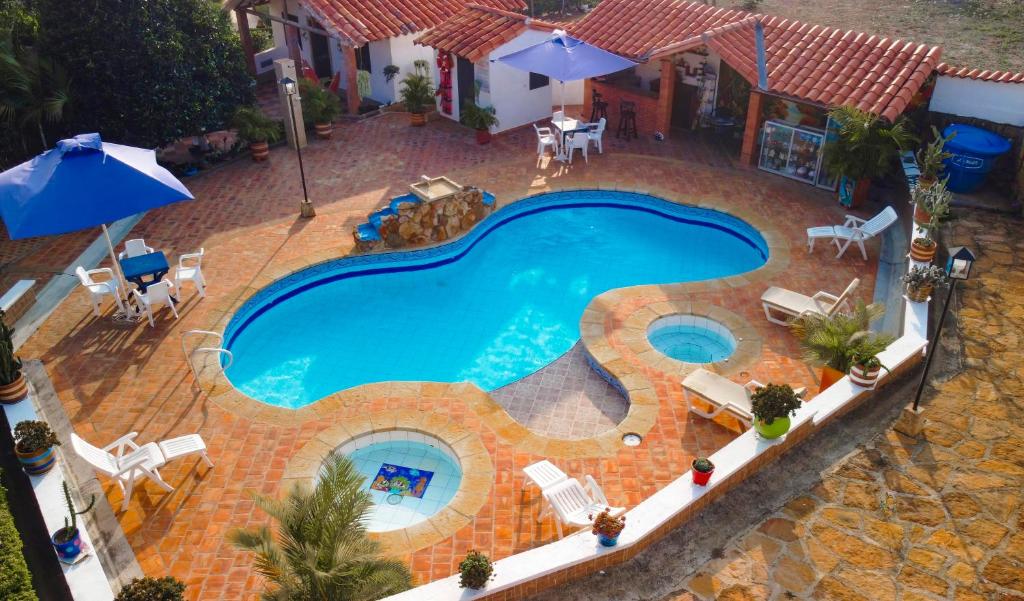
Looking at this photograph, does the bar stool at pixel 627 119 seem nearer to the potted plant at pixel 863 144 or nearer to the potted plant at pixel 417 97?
the potted plant at pixel 417 97

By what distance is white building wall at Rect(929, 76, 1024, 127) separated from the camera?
17578 millimetres

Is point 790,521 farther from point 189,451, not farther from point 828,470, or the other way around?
point 189,451

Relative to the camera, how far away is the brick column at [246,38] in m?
27.6

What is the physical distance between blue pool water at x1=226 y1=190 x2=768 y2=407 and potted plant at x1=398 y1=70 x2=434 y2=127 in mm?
6660

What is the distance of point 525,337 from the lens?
15703mm

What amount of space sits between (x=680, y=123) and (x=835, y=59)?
5.60 meters

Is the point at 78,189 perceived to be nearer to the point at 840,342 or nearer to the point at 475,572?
the point at 475,572

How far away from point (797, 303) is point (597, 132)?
9.56m

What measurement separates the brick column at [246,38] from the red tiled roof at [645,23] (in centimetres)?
1175

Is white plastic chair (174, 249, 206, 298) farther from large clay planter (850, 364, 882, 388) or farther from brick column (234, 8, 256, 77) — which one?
brick column (234, 8, 256, 77)

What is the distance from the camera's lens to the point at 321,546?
7570mm

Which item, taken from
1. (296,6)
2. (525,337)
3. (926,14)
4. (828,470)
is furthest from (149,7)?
(926,14)

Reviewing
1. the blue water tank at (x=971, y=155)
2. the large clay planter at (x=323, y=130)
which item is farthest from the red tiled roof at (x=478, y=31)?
the blue water tank at (x=971, y=155)

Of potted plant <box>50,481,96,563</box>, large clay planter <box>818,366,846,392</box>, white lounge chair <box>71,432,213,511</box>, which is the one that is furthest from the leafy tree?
large clay planter <box>818,366,846,392</box>
